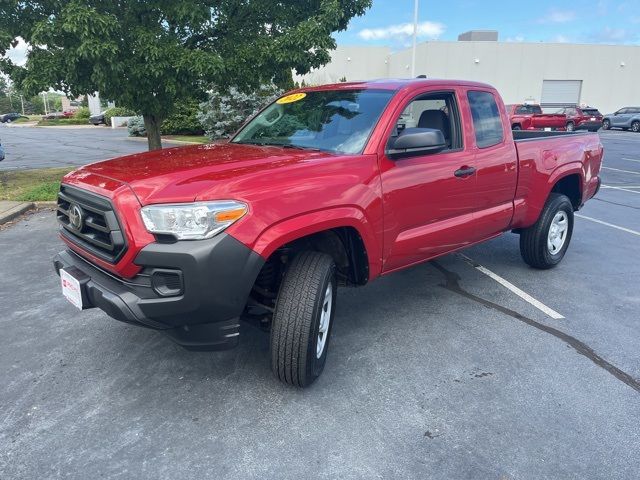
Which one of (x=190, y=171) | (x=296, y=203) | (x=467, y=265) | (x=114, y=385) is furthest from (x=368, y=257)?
(x=467, y=265)

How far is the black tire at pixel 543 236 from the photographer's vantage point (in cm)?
517

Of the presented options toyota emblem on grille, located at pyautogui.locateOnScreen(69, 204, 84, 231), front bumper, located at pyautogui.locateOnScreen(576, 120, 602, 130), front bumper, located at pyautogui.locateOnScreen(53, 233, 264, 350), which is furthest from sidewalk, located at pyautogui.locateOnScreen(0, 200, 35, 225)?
front bumper, located at pyautogui.locateOnScreen(576, 120, 602, 130)

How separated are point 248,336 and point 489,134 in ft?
9.02

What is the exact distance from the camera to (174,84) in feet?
27.5

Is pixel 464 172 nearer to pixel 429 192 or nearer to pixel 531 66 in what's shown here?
pixel 429 192

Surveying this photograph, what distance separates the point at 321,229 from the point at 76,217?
1.50m

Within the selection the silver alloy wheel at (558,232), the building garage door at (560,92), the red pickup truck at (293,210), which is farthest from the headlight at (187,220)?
the building garage door at (560,92)

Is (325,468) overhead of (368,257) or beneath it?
beneath

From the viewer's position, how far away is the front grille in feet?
8.84

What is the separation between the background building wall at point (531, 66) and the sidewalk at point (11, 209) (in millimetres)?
32164

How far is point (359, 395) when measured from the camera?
3092 millimetres

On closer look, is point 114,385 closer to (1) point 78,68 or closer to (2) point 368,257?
(2) point 368,257

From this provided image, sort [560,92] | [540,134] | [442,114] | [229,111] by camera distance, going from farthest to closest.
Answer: [560,92], [229,111], [540,134], [442,114]

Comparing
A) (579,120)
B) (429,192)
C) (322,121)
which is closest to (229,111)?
(322,121)
